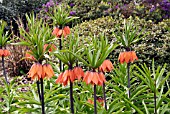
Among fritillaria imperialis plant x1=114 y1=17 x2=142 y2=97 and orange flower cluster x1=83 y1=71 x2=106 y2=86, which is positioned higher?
fritillaria imperialis plant x1=114 y1=17 x2=142 y2=97

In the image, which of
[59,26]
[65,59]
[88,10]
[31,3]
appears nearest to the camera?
[65,59]

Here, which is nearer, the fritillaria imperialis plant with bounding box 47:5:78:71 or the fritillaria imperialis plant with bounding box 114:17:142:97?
the fritillaria imperialis plant with bounding box 114:17:142:97

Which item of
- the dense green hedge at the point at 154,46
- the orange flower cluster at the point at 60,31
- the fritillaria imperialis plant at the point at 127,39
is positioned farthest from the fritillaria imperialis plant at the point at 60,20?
the dense green hedge at the point at 154,46

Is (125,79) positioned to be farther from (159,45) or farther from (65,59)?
(159,45)

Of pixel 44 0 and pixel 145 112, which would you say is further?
pixel 44 0

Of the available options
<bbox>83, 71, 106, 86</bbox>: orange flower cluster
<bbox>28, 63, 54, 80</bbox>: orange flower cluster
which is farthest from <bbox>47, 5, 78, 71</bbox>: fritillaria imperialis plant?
<bbox>83, 71, 106, 86</bbox>: orange flower cluster

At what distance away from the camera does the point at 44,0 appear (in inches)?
368

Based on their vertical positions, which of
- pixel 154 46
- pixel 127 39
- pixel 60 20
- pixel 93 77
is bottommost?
pixel 154 46

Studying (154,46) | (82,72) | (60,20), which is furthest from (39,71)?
(154,46)

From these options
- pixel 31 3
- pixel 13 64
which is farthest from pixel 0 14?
pixel 13 64

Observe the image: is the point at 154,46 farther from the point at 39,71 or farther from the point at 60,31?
the point at 39,71

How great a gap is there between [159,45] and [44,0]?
602 centimetres

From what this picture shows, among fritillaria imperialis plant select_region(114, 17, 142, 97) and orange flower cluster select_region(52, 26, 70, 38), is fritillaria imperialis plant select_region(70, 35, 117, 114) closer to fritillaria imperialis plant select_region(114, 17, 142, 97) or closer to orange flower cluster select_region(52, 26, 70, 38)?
fritillaria imperialis plant select_region(114, 17, 142, 97)

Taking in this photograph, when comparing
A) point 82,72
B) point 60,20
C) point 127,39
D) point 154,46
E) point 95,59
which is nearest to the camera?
point 95,59
